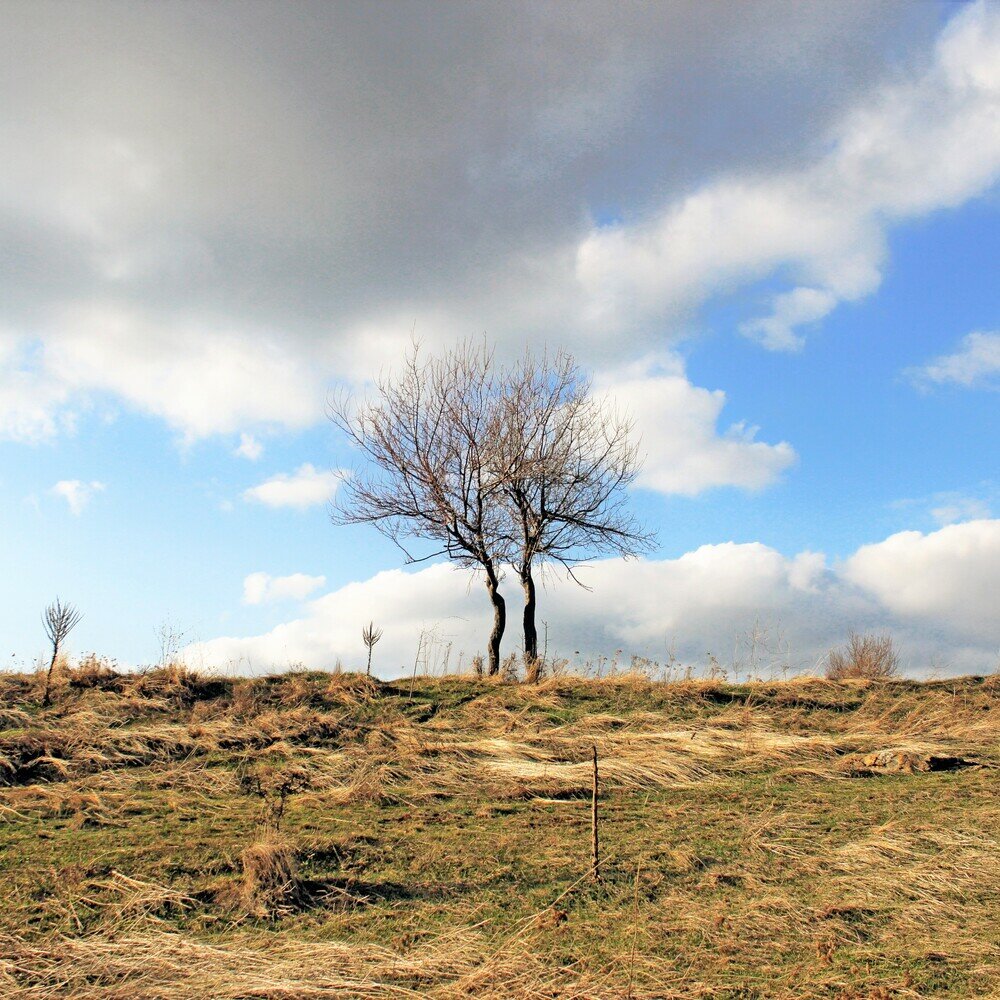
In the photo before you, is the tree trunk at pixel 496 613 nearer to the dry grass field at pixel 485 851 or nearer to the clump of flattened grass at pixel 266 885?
the dry grass field at pixel 485 851

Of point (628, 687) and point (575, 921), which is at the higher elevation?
point (628, 687)

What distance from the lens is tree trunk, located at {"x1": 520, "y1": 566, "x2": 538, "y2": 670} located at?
19.7 meters

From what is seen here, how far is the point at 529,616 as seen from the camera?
65.7 feet

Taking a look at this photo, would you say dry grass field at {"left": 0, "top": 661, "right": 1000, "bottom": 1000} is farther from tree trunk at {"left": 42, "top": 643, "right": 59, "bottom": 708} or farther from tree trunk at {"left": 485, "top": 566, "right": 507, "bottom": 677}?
tree trunk at {"left": 485, "top": 566, "right": 507, "bottom": 677}

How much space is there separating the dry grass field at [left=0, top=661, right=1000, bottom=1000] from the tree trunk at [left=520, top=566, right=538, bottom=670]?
17.0 feet

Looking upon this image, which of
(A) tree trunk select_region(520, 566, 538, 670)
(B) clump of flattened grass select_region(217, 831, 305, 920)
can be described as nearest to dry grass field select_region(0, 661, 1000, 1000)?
(B) clump of flattened grass select_region(217, 831, 305, 920)

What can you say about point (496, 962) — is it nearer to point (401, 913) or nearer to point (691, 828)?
point (401, 913)

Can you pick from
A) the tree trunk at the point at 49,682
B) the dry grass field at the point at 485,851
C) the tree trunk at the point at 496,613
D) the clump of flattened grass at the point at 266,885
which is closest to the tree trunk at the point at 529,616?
the tree trunk at the point at 496,613

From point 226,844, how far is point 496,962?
3552 millimetres

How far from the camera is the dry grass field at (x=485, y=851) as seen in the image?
16.7 ft

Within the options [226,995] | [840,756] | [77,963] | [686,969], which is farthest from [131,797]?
[840,756]

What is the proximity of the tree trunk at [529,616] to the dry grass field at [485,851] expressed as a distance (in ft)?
17.0

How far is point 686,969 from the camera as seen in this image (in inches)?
200

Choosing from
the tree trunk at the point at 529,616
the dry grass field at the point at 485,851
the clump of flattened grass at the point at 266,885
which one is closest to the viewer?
the dry grass field at the point at 485,851
